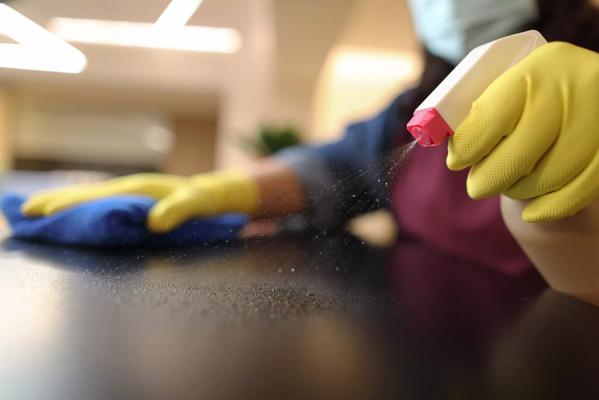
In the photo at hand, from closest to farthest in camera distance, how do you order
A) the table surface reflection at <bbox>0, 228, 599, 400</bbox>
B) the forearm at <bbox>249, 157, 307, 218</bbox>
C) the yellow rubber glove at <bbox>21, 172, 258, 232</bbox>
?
the table surface reflection at <bbox>0, 228, 599, 400</bbox>, the yellow rubber glove at <bbox>21, 172, 258, 232</bbox>, the forearm at <bbox>249, 157, 307, 218</bbox>

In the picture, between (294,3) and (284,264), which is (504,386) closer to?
(284,264)

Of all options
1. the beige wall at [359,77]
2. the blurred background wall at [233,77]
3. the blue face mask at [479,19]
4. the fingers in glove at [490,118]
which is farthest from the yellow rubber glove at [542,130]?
the beige wall at [359,77]

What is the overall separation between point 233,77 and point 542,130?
69.9 inches

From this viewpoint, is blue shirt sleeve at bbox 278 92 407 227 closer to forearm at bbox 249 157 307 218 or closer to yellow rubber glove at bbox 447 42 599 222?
forearm at bbox 249 157 307 218

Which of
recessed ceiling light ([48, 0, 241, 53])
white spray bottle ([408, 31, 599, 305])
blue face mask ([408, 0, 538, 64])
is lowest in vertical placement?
white spray bottle ([408, 31, 599, 305])

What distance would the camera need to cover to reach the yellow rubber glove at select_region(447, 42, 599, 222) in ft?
0.76

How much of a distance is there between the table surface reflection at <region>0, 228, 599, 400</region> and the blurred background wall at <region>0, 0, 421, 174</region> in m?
0.20

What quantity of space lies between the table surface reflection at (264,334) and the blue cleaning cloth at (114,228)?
4cm

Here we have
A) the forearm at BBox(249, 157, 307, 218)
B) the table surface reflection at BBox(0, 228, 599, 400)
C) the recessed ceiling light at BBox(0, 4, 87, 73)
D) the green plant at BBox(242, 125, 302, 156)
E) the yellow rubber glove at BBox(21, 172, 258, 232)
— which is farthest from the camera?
the green plant at BBox(242, 125, 302, 156)

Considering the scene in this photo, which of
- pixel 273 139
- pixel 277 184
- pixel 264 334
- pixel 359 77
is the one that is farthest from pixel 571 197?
pixel 359 77

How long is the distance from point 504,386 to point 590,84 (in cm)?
16

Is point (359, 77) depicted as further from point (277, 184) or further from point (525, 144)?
point (525, 144)

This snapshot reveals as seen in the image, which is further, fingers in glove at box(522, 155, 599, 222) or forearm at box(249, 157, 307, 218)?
forearm at box(249, 157, 307, 218)

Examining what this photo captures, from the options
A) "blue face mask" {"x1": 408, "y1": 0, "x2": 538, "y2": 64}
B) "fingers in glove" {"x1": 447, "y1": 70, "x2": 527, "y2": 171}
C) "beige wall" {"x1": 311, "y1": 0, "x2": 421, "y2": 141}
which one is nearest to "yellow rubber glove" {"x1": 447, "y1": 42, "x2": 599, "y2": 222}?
"fingers in glove" {"x1": 447, "y1": 70, "x2": 527, "y2": 171}
